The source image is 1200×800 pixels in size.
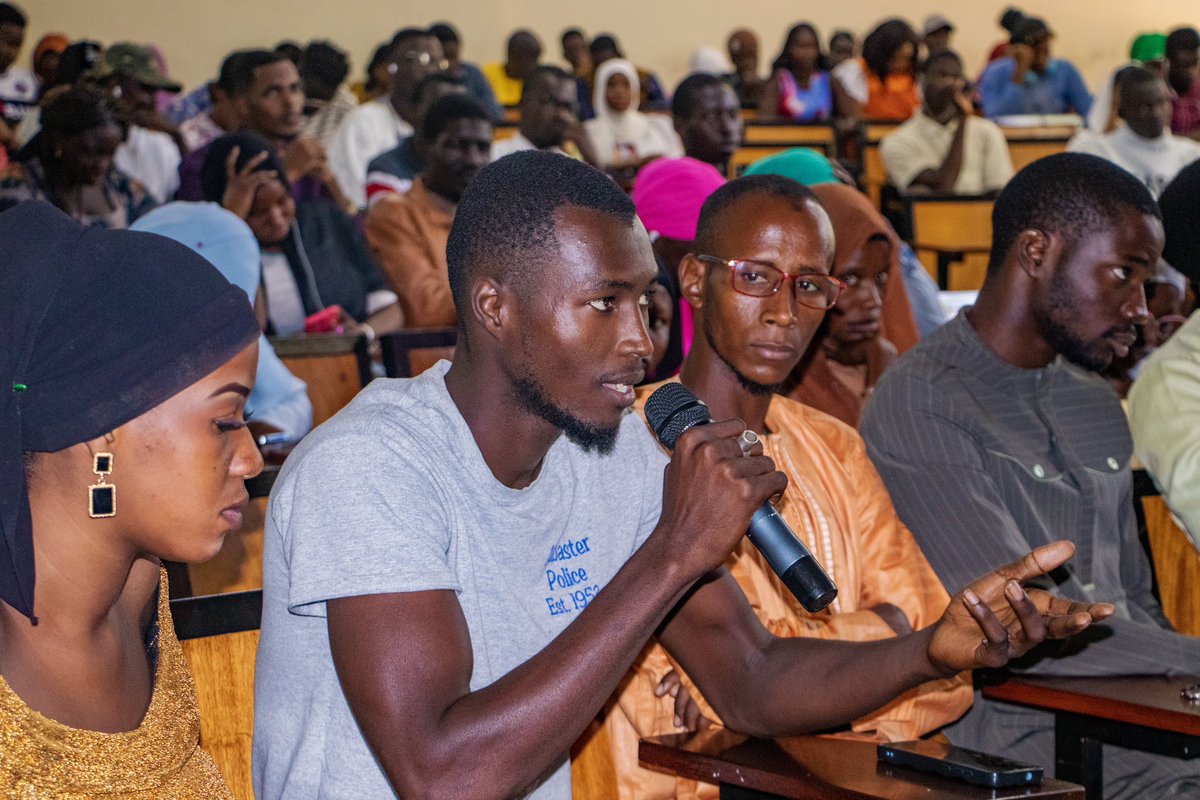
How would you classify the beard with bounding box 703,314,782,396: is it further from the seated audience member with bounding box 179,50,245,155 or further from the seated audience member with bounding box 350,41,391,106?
the seated audience member with bounding box 350,41,391,106

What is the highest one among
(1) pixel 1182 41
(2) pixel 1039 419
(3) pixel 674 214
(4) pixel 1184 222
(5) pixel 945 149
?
(1) pixel 1182 41

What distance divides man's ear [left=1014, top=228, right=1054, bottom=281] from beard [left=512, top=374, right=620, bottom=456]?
1366 mm

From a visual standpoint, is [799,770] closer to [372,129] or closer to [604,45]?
[372,129]

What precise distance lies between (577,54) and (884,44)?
253 centimetres

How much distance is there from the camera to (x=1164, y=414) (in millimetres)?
2779

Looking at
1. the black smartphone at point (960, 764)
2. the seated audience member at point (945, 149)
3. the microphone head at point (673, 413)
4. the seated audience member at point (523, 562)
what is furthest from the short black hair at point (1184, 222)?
the seated audience member at point (945, 149)

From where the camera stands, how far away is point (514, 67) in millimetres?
10461

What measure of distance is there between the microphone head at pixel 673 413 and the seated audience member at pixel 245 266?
1789mm

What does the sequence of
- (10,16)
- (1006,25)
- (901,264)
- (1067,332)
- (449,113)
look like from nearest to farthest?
(1067,332), (901,264), (449,113), (10,16), (1006,25)

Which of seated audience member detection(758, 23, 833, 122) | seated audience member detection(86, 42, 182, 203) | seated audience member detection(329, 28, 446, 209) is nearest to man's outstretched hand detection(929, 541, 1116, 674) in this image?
seated audience member detection(329, 28, 446, 209)

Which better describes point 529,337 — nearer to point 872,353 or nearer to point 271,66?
point 872,353

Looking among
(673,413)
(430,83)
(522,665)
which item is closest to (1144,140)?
(430,83)

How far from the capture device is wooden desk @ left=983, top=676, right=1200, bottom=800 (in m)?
2.01

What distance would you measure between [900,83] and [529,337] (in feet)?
33.3
